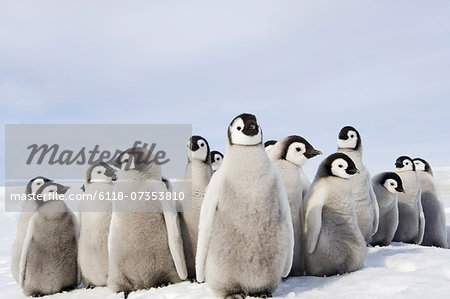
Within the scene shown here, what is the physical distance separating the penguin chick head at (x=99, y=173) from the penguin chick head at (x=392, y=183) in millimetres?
3946

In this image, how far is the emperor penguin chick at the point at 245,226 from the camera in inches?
128

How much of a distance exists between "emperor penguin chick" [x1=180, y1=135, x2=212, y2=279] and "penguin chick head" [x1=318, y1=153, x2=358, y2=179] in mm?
1140

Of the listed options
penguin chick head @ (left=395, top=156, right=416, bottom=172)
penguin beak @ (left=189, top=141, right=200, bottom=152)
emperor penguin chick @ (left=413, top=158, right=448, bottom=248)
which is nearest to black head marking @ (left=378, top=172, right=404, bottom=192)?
penguin chick head @ (left=395, top=156, right=416, bottom=172)

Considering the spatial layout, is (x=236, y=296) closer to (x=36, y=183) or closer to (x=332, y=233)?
(x=332, y=233)

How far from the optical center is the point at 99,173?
498cm

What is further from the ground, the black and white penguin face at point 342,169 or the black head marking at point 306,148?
the black head marking at point 306,148

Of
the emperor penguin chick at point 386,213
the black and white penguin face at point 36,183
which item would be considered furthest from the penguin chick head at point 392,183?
Result: the black and white penguin face at point 36,183

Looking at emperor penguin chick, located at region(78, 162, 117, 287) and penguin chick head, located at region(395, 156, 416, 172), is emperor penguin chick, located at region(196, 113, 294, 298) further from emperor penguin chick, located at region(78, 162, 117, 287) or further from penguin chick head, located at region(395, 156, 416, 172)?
penguin chick head, located at region(395, 156, 416, 172)

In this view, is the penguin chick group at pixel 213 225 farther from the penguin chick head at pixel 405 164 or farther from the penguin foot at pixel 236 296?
the penguin chick head at pixel 405 164

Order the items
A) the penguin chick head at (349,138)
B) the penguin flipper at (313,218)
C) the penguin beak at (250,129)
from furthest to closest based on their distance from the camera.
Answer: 1. the penguin chick head at (349,138)
2. the penguin flipper at (313,218)
3. the penguin beak at (250,129)

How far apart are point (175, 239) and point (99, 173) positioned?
1488 mm

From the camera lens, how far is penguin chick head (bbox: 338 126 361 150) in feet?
20.5

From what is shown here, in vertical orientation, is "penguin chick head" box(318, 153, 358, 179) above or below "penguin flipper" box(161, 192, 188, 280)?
above

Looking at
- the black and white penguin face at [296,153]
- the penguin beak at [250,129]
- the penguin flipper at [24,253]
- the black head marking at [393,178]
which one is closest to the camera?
the penguin beak at [250,129]
